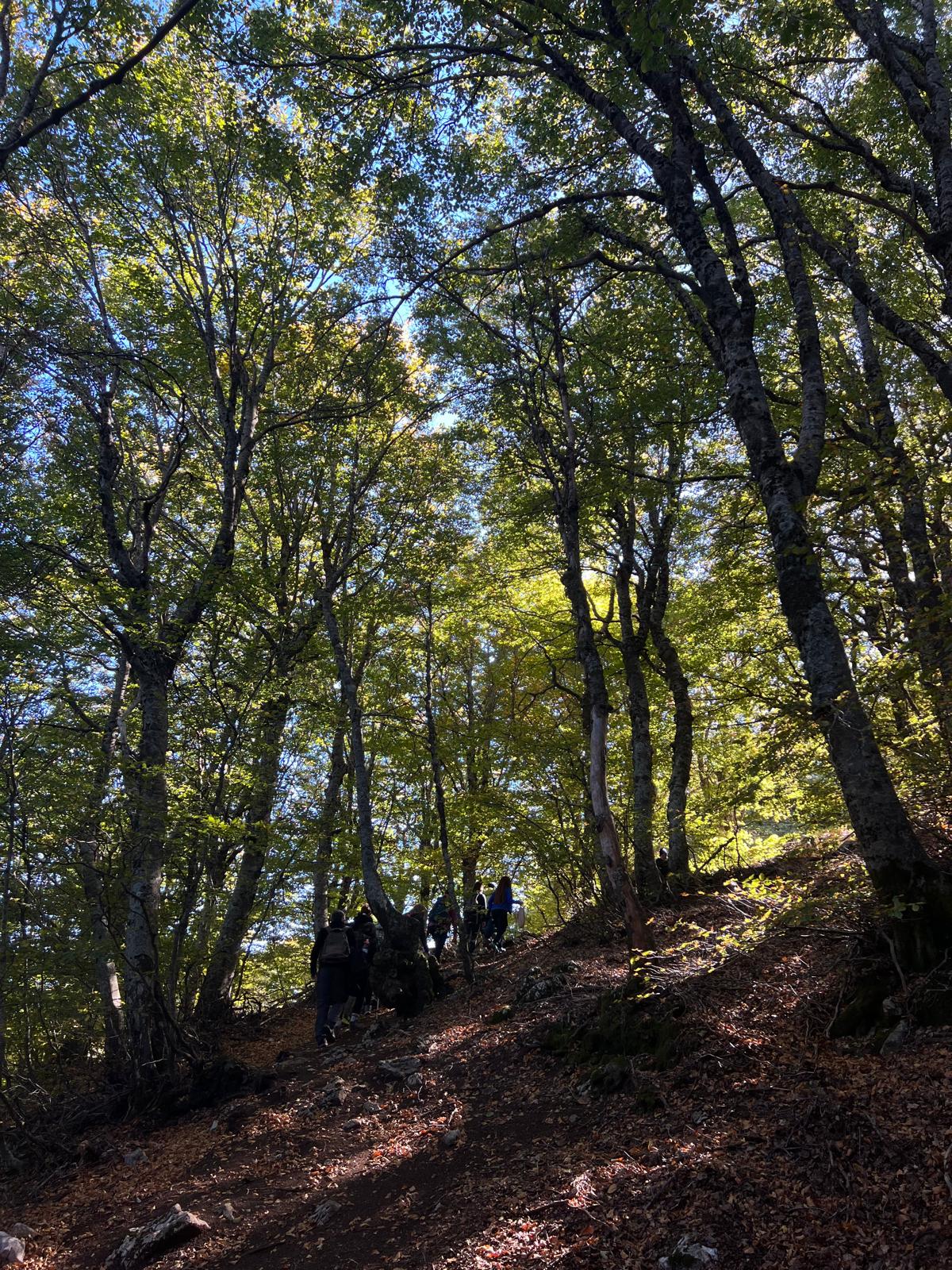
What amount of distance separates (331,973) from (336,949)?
0.36 metres

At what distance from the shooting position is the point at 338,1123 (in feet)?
20.6

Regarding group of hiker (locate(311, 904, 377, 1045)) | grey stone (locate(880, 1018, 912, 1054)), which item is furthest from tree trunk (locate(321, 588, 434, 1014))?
grey stone (locate(880, 1018, 912, 1054))

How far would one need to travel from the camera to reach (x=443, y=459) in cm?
1303

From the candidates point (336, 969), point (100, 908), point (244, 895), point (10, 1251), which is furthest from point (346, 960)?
point (10, 1251)

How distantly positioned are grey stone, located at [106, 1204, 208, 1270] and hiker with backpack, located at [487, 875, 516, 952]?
9507mm

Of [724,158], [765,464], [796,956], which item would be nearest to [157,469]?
[724,158]

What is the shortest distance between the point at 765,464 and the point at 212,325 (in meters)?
9.04

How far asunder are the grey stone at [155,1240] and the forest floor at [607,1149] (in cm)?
9

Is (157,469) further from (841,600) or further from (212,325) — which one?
(841,600)

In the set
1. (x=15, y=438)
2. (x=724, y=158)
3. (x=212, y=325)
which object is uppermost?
(x=212, y=325)

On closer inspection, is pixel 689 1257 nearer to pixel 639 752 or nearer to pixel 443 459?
pixel 639 752

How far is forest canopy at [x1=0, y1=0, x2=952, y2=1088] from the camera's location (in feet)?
17.3

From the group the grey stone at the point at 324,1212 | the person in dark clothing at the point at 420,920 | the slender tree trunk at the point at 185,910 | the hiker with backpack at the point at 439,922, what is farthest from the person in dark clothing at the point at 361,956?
the grey stone at the point at 324,1212

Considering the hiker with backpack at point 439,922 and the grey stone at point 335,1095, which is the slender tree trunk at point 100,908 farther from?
the hiker with backpack at point 439,922
